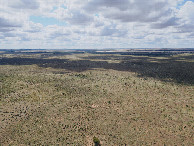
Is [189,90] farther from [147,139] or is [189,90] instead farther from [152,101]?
[147,139]

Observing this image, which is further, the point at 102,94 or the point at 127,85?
the point at 127,85

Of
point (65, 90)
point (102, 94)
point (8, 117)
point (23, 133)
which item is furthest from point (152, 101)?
point (8, 117)

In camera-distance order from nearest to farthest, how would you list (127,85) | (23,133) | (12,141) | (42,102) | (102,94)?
(12,141), (23,133), (42,102), (102,94), (127,85)

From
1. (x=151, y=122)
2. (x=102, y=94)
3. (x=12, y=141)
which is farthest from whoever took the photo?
(x=102, y=94)

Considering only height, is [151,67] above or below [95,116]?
above

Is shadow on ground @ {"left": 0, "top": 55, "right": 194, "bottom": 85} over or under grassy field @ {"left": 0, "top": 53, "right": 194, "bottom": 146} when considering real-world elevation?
over

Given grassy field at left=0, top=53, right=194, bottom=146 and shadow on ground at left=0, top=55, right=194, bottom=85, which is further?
shadow on ground at left=0, top=55, right=194, bottom=85

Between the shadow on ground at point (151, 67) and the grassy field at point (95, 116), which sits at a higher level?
the shadow on ground at point (151, 67)

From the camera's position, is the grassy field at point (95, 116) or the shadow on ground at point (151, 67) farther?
the shadow on ground at point (151, 67)

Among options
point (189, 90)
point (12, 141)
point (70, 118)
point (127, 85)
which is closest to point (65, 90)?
point (70, 118)

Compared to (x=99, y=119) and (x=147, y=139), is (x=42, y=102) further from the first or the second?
(x=147, y=139)

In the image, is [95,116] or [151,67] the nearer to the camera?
[95,116]
